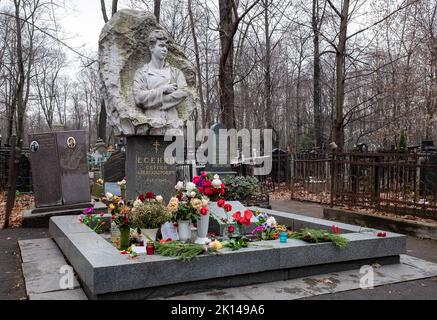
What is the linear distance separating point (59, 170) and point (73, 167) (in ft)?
1.08

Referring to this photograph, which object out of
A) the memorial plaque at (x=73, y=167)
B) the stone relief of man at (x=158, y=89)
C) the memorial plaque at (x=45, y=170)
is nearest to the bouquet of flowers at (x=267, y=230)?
the stone relief of man at (x=158, y=89)

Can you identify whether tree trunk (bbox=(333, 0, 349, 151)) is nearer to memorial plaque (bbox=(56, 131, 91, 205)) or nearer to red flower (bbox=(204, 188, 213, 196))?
memorial plaque (bbox=(56, 131, 91, 205))

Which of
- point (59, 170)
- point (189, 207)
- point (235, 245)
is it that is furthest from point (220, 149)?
point (235, 245)

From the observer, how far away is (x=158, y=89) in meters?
7.61

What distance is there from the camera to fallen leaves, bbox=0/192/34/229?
9.79m

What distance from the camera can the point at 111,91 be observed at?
745cm

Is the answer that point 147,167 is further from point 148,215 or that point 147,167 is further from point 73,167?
point 73,167

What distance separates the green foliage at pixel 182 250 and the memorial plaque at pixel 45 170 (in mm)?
5907

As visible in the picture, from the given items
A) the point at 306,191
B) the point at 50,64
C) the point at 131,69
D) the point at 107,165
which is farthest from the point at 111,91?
the point at 50,64

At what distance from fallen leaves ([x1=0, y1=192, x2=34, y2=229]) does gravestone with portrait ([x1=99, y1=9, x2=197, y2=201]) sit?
3957 mm

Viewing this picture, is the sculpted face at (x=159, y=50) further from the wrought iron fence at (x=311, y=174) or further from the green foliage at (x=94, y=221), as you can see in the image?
the wrought iron fence at (x=311, y=174)

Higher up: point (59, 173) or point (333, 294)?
point (59, 173)

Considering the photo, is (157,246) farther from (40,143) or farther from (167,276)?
(40,143)

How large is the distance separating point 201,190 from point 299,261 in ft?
6.24
